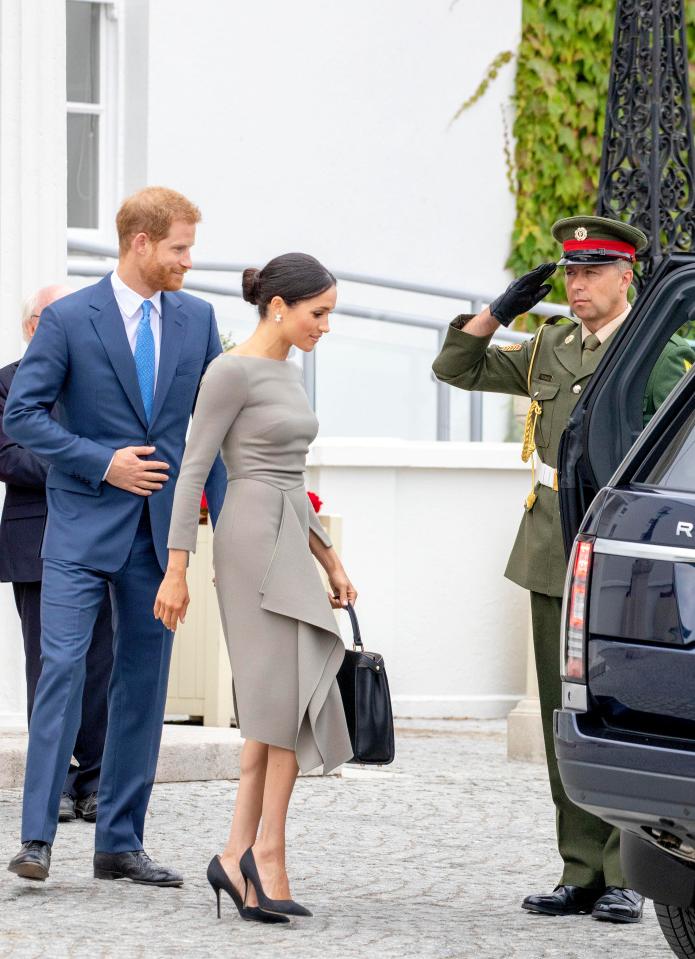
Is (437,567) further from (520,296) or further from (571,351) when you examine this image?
(520,296)

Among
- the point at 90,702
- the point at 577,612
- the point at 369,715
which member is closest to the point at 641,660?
the point at 577,612

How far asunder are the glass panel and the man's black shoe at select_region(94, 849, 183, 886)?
217cm

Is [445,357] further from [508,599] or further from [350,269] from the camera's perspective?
[350,269]

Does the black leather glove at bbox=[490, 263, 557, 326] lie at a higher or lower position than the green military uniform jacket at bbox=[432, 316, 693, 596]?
higher

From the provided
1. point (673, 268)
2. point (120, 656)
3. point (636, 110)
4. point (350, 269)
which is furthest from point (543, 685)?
point (350, 269)

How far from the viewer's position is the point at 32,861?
5438 millimetres

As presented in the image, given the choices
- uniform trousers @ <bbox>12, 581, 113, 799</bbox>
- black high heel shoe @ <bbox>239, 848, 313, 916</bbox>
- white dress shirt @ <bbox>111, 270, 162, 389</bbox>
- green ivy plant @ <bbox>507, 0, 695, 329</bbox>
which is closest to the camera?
black high heel shoe @ <bbox>239, 848, 313, 916</bbox>

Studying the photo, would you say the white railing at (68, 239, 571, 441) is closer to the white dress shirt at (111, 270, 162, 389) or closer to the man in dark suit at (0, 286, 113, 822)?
the man in dark suit at (0, 286, 113, 822)

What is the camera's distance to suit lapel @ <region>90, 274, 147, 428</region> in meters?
5.69

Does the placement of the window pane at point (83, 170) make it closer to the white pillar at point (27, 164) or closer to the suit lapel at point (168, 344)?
the white pillar at point (27, 164)

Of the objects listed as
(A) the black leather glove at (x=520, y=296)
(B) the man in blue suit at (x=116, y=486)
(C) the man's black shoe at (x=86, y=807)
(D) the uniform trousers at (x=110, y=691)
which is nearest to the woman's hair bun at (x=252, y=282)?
(B) the man in blue suit at (x=116, y=486)

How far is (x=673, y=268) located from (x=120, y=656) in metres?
2.05

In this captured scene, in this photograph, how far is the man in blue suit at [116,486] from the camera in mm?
5574

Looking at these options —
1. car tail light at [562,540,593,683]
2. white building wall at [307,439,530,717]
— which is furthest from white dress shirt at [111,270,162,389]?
white building wall at [307,439,530,717]
